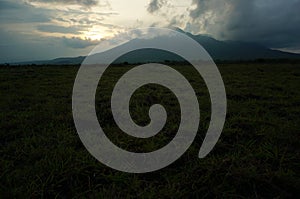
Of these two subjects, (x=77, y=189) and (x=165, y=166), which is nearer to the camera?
(x=77, y=189)

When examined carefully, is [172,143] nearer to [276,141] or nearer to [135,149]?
[135,149]

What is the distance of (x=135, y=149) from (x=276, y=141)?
2517 millimetres

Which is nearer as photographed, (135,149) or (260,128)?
(135,149)

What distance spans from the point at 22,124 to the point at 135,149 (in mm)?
2790

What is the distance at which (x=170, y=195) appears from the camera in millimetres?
2633

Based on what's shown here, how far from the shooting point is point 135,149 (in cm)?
386

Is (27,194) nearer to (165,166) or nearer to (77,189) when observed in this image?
(77,189)

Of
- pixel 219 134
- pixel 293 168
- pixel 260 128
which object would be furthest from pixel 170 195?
pixel 260 128

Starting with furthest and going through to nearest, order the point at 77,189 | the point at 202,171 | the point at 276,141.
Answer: the point at 276,141, the point at 202,171, the point at 77,189

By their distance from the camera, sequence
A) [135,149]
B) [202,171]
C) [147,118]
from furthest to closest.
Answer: [147,118], [135,149], [202,171]

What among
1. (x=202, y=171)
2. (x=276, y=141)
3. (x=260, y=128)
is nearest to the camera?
(x=202, y=171)

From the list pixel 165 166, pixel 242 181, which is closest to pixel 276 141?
pixel 242 181

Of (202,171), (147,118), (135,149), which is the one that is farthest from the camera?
(147,118)

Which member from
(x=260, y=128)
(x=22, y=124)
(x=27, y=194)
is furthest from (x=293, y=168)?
(x=22, y=124)
